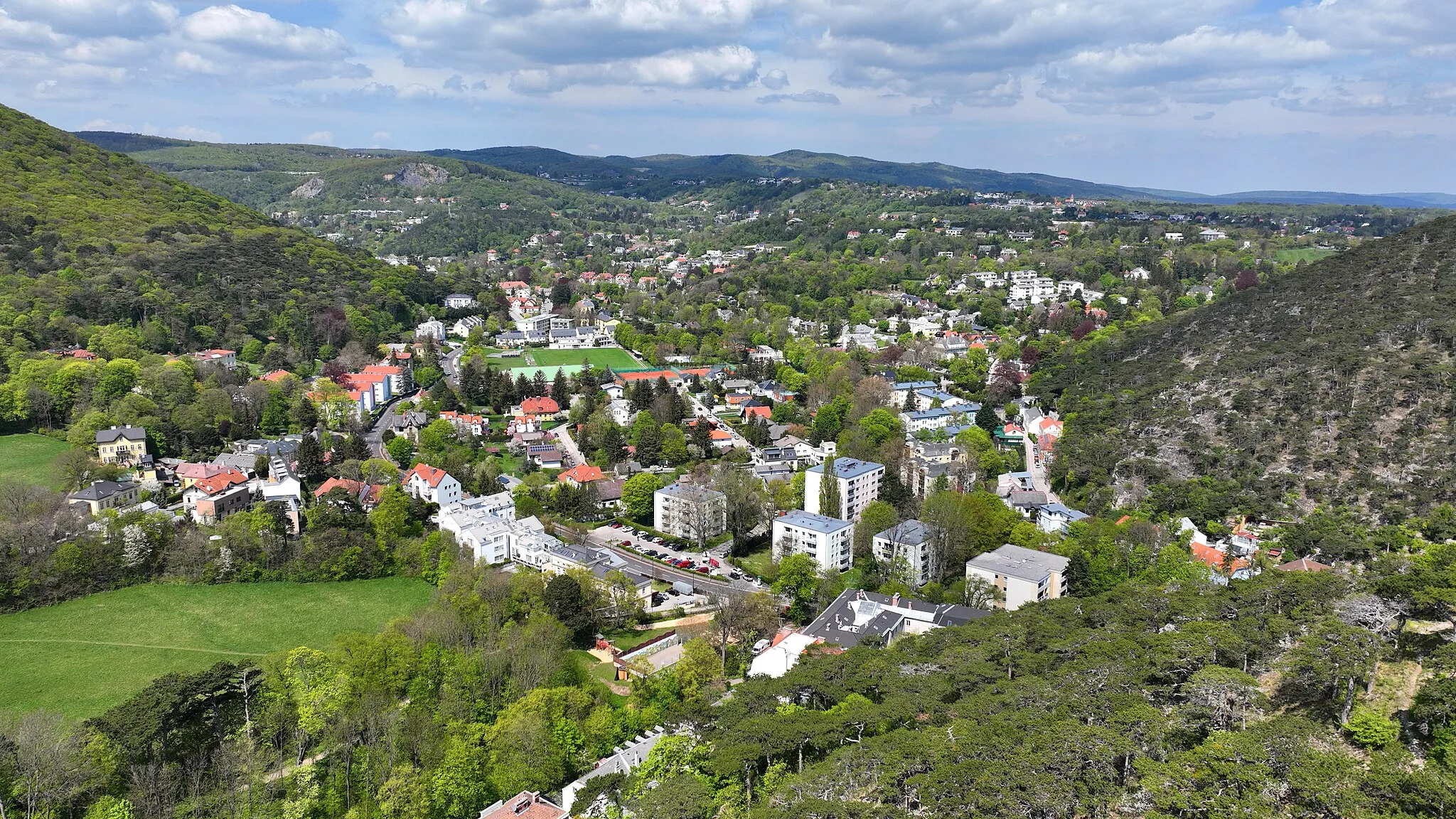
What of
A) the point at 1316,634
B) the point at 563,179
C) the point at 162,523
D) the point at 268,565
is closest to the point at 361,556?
the point at 268,565

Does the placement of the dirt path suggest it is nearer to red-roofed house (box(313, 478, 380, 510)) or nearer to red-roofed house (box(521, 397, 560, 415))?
red-roofed house (box(313, 478, 380, 510))

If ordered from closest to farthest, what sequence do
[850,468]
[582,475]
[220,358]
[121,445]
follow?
[850,468] → [121,445] → [582,475] → [220,358]

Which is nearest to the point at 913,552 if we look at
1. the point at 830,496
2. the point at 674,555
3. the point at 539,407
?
the point at 830,496

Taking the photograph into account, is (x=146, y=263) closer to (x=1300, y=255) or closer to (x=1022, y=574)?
(x=1022, y=574)

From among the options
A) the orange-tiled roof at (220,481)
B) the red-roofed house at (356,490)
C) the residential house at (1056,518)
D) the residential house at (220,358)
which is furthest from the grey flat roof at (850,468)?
the residential house at (220,358)

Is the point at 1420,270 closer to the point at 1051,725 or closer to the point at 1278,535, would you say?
the point at 1278,535

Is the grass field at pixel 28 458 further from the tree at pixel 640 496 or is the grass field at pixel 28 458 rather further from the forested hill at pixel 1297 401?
the forested hill at pixel 1297 401
